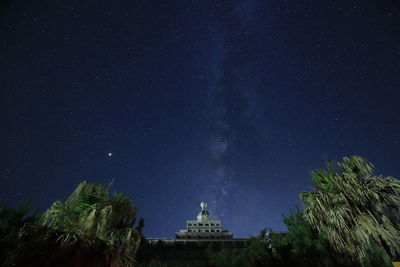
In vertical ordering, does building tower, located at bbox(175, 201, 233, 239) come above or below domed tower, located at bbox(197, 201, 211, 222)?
below

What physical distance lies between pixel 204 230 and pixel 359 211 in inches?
2938

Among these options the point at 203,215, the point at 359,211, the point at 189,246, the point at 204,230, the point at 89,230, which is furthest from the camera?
the point at 203,215

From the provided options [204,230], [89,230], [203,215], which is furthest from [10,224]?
[203,215]

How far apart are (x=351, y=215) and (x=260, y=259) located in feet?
31.9

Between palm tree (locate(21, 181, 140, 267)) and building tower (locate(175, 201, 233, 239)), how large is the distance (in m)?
68.9

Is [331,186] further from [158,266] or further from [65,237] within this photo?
[158,266]

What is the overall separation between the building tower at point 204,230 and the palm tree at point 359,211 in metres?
64.5

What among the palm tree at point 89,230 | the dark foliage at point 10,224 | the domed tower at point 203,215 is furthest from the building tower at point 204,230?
the palm tree at point 89,230

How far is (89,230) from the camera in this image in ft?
18.2

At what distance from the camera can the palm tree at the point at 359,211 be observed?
9.77 m

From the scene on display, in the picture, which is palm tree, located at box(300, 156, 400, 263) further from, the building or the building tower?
the building tower

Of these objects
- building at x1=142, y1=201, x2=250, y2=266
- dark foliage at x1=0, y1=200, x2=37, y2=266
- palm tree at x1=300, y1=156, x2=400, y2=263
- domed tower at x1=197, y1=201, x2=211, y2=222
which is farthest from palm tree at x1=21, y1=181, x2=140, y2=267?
domed tower at x1=197, y1=201, x2=211, y2=222

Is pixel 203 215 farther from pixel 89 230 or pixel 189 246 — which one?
pixel 89 230

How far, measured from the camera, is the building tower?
70006 mm
